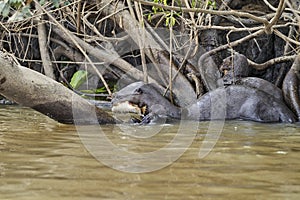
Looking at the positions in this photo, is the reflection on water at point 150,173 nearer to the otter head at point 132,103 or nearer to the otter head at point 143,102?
the otter head at point 143,102

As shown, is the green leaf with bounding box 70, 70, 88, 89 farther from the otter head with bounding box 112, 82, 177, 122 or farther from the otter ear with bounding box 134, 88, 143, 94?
the otter ear with bounding box 134, 88, 143, 94

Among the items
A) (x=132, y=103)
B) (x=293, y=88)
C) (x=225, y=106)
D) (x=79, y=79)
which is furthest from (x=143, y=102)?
(x=79, y=79)

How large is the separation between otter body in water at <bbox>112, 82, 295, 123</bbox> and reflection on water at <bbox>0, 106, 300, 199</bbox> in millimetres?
1118

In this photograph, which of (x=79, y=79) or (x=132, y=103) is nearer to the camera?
(x=132, y=103)

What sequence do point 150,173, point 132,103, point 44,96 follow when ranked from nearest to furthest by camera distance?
point 150,173 → point 44,96 → point 132,103

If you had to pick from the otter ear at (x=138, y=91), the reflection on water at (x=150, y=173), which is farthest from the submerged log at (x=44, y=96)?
the otter ear at (x=138, y=91)

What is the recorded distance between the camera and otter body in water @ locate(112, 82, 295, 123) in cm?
425

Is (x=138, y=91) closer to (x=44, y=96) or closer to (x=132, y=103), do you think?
(x=132, y=103)

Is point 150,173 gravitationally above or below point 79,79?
below

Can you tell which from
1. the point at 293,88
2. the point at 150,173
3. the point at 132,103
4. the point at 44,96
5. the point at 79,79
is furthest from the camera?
the point at 79,79

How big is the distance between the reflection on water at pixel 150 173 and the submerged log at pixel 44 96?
211 millimetres

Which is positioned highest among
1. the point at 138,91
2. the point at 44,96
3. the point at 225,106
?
the point at 44,96

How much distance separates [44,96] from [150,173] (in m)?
1.52

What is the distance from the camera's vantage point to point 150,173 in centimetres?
185
